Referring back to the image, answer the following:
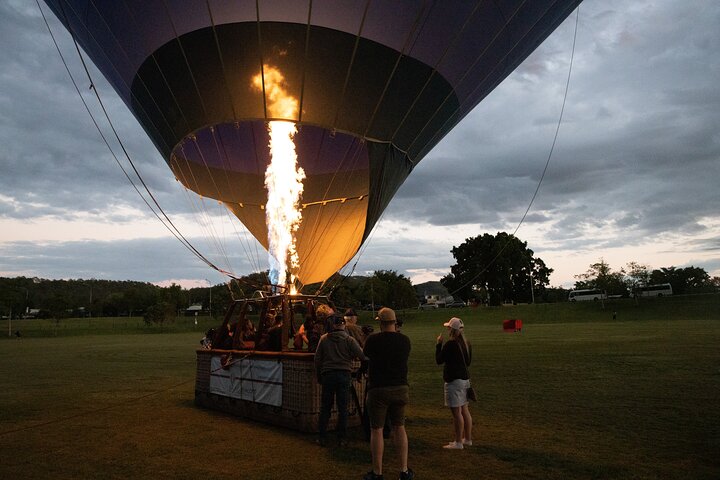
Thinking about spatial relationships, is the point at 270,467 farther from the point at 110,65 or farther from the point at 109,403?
the point at 110,65

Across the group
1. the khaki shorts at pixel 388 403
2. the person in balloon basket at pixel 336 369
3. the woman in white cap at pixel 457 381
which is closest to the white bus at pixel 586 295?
the woman in white cap at pixel 457 381

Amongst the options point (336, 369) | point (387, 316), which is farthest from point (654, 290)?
point (387, 316)

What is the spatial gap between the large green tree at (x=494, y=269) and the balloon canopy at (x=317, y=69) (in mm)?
63301

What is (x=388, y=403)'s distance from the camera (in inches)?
186

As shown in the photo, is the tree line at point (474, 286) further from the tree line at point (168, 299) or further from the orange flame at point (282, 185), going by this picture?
the orange flame at point (282, 185)

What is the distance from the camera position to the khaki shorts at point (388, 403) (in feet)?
15.5

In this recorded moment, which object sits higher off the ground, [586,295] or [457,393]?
[586,295]

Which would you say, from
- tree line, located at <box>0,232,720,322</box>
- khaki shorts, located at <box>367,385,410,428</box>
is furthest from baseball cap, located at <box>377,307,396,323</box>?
tree line, located at <box>0,232,720,322</box>

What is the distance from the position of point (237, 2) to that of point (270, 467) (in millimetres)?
6677

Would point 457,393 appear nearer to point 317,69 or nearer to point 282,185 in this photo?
point 317,69

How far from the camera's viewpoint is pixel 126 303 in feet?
332

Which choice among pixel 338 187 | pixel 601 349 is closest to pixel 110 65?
pixel 338 187

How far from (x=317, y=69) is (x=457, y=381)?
565 centimetres

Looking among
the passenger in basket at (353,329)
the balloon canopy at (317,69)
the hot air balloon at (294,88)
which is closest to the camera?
the passenger in basket at (353,329)
